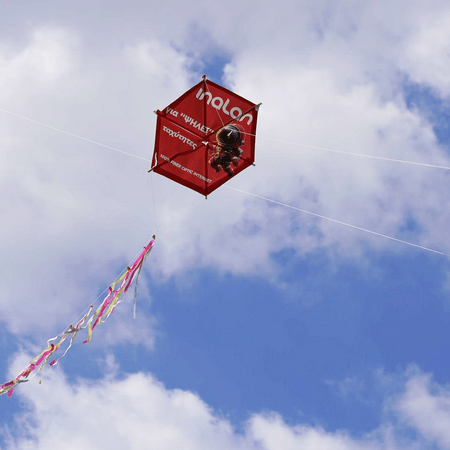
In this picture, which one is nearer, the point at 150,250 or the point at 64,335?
the point at 64,335

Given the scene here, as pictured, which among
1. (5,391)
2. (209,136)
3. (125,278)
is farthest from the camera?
(209,136)

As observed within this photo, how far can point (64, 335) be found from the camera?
16.2 m

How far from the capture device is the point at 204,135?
18078mm

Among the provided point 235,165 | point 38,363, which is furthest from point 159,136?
point 38,363

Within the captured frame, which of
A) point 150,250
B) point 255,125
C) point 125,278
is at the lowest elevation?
point 125,278

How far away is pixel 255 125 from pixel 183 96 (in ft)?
9.05

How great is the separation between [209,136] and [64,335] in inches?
328

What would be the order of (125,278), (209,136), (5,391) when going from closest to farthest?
(5,391), (125,278), (209,136)

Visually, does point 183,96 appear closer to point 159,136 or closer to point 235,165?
point 159,136

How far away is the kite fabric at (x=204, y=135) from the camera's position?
17.7m

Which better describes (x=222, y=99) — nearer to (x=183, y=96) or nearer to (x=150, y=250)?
(x=183, y=96)

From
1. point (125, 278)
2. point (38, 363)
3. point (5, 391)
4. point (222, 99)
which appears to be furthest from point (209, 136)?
point (5, 391)

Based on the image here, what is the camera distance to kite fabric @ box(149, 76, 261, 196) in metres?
17.7

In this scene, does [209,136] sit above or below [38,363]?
above
